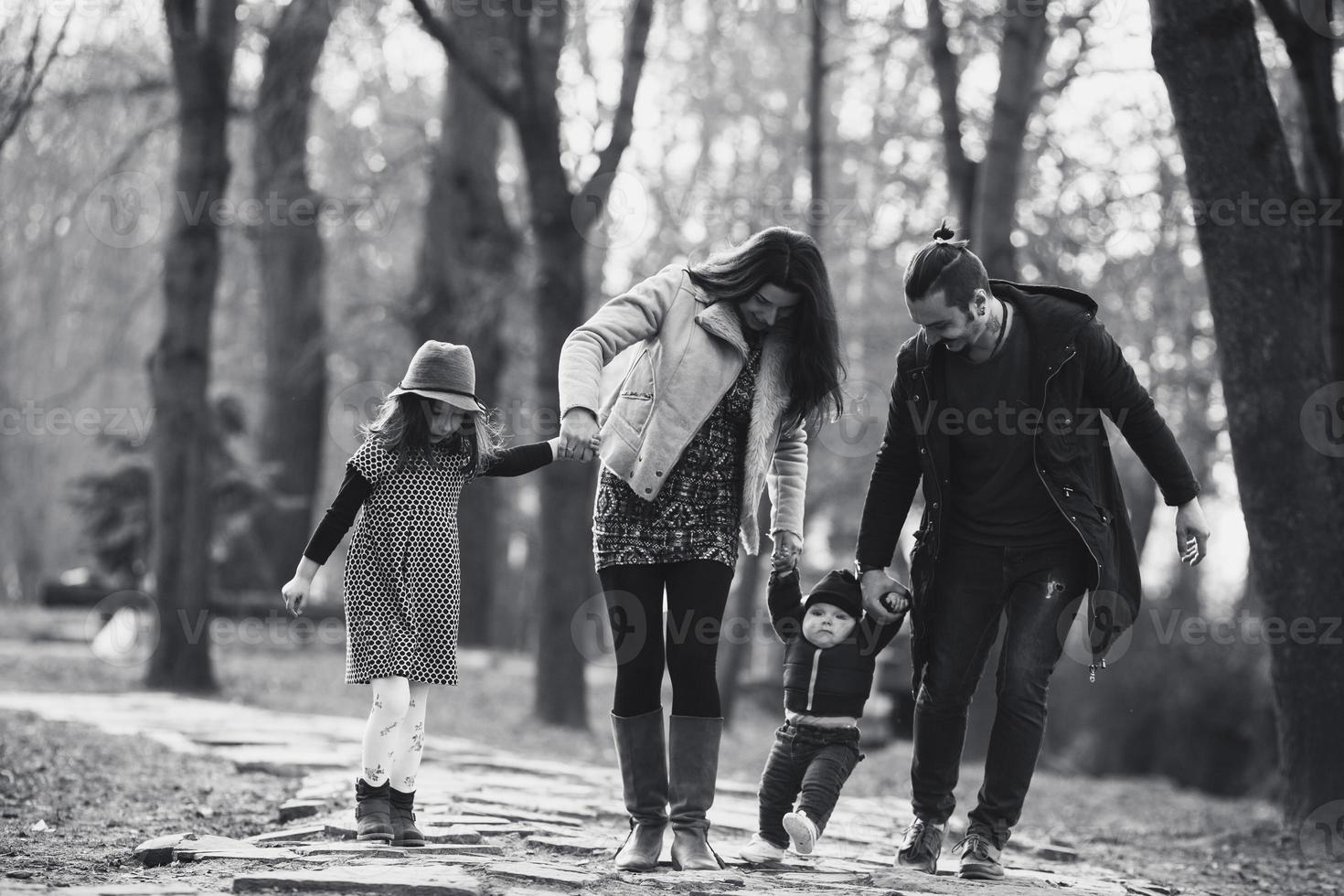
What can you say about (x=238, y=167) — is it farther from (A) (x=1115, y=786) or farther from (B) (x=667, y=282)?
(B) (x=667, y=282)

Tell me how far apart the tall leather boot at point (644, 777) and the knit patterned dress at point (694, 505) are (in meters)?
0.51

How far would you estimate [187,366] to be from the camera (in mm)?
12594

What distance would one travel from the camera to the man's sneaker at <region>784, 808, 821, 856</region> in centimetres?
481

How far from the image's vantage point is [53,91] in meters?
16.3

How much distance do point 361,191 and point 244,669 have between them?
26.3 feet

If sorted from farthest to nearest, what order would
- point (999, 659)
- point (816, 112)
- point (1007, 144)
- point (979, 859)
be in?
point (816, 112) → point (1007, 144) → point (999, 659) → point (979, 859)

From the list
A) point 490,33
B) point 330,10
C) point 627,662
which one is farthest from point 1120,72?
point 627,662

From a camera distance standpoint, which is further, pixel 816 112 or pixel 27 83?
pixel 816 112

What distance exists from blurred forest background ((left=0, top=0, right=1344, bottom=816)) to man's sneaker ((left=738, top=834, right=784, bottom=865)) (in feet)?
9.91

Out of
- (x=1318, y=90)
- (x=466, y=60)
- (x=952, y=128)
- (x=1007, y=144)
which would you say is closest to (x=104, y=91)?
(x=466, y=60)

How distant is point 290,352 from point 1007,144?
37.5 feet

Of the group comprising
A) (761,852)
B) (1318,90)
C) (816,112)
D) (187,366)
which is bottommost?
(761,852)

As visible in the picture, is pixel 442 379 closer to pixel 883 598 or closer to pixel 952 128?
pixel 883 598

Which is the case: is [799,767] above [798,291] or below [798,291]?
below
